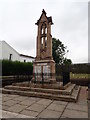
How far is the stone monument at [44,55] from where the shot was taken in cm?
904

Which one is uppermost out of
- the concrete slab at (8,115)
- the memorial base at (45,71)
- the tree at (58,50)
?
the tree at (58,50)

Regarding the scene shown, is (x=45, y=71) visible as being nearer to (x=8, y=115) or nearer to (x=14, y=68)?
(x=14, y=68)

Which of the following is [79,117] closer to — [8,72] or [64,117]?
[64,117]

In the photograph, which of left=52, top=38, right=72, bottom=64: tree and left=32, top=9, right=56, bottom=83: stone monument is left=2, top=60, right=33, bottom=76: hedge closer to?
left=32, top=9, right=56, bottom=83: stone monument

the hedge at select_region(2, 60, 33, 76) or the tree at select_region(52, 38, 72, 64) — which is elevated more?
the tree at select_region(52, 38, 72, 64)

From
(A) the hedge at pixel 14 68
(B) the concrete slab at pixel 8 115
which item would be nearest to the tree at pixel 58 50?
(A) the hedge at pixel 14 68

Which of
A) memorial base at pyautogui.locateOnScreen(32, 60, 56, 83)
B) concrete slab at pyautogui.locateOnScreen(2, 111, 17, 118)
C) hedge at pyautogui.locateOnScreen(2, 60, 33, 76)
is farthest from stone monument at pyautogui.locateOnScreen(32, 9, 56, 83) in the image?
concrete slab at pyautogui.locateOnScreen(2, 111, 17, 118)

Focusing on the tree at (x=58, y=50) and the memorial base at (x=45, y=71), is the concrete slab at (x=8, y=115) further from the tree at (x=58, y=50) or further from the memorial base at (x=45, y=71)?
the tree at (x=58, y=50)

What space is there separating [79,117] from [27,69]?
12.1m

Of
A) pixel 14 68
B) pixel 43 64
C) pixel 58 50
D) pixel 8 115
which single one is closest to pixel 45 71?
pixel 43 64

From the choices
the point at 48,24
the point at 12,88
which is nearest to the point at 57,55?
the point at 48,24

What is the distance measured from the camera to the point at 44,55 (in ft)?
31.7

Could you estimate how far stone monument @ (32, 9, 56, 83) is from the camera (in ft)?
29.7

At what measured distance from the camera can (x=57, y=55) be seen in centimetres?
3195
